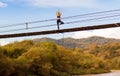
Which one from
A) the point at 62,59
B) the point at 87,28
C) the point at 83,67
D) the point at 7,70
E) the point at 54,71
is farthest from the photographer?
the point at 83,67

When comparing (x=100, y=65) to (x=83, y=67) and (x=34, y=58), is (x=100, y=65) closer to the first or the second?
(x=83, y=67)

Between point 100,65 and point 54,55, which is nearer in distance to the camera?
point 54,55

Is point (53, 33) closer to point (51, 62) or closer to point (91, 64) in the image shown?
point (51, 62)

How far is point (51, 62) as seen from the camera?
4775 cm

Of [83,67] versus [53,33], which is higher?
[53,33]

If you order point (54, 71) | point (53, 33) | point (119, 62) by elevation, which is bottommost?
point (119, 62)

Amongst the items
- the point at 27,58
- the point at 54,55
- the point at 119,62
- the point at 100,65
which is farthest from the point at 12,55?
the point at 119,62

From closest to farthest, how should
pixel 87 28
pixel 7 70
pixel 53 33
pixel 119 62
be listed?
pixel 87 28
pixel 53 33
pixel 7 70
pixel 119 62

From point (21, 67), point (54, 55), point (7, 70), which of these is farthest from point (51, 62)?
point (7, 70)

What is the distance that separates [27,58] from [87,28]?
105ft

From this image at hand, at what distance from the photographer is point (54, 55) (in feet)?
160

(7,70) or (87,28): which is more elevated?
(87,28)

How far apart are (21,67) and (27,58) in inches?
125

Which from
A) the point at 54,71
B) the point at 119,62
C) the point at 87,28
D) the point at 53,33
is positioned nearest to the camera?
the point at 87,28
